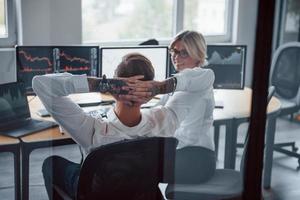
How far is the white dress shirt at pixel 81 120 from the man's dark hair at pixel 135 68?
0.14 metres

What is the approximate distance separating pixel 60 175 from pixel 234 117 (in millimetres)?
889

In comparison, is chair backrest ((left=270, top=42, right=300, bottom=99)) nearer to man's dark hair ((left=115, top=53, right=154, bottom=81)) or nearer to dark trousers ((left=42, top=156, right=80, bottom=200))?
man's dark hair ((left=115, top=53, right=154, bottom=81))

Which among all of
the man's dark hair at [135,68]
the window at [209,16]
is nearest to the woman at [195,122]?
the man's dark hair at [135,68]

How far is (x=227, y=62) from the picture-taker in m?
2.63

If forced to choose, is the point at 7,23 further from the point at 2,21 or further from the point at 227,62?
the point at 227,62

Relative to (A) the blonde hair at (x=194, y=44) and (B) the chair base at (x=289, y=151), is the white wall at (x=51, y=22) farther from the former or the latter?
(B) the chair base at (x=289, y=151)

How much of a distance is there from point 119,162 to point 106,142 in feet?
0.47

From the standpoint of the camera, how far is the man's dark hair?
1821 mm

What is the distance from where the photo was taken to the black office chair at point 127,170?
1.59 metres

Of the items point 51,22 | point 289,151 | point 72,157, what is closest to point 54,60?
point 72,157

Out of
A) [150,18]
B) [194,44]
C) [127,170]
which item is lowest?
[127,170]

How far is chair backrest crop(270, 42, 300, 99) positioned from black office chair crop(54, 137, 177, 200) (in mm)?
1561

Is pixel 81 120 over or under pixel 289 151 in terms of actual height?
over

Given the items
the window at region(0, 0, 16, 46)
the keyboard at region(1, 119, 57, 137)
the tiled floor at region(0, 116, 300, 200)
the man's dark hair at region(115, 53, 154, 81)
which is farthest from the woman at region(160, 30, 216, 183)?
the window at region(0, 0, 16, 46)
